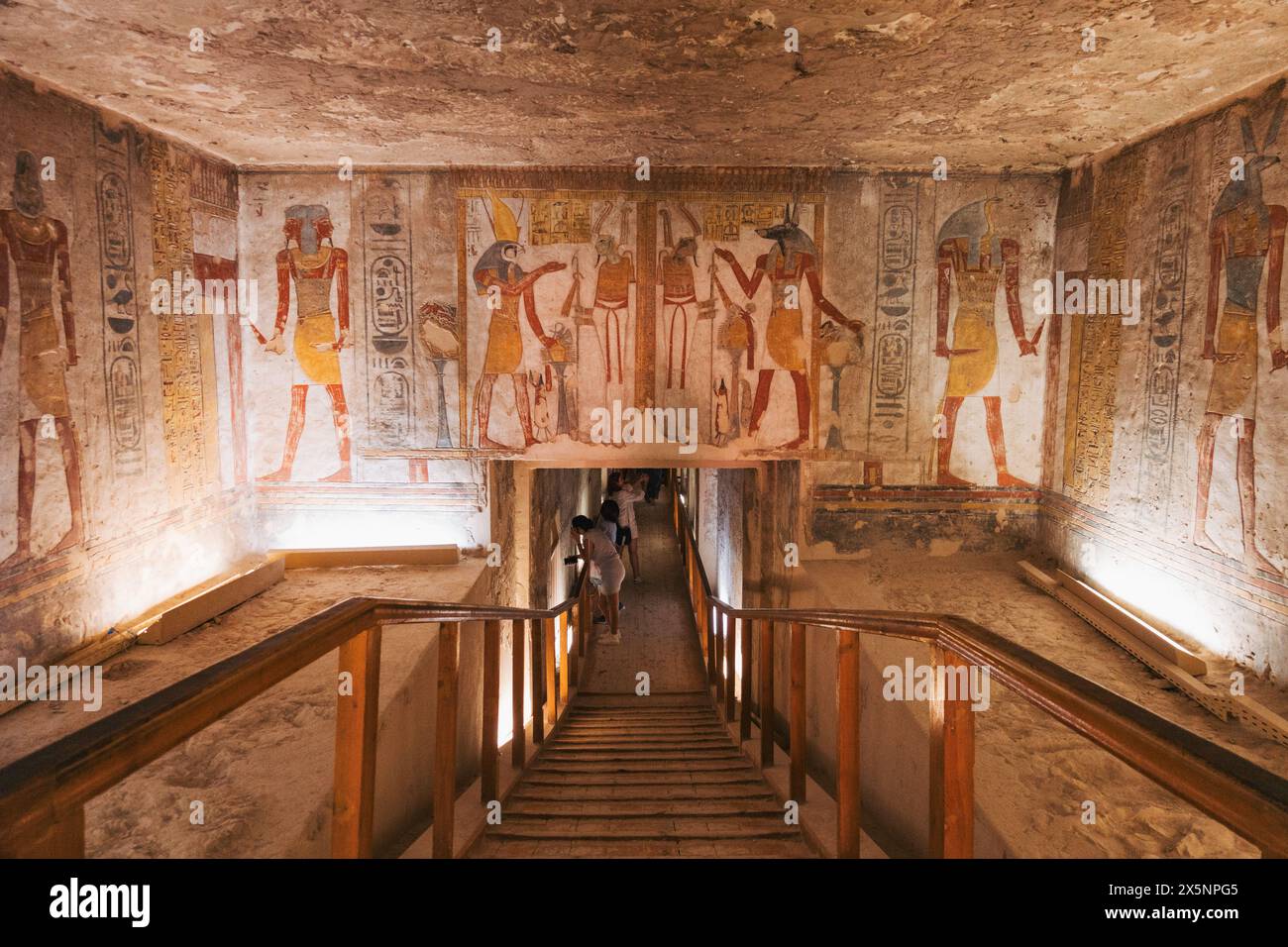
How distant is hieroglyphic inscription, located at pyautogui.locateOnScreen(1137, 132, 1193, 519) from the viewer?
442 centimetres

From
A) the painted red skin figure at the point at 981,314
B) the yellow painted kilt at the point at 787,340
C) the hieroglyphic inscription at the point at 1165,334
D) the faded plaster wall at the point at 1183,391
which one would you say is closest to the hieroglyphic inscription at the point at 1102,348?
the faded plaster wall at the point at 1183,391

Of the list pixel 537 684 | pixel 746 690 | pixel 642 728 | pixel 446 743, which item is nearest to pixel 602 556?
pixel 642 728

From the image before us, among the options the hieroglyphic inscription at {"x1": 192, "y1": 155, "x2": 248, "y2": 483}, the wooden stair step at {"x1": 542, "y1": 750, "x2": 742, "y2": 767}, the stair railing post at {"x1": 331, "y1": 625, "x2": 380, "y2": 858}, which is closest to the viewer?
the stair railing post at {"x1": 331, "y1": 625, "x2": 380, "y2": 858}

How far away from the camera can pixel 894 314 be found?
583 cm

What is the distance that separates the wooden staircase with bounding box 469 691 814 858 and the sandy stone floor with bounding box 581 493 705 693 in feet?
7.73

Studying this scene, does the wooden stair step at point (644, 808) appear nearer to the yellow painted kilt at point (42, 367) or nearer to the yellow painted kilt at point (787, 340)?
the yellow painted kilt at point (42, 367)

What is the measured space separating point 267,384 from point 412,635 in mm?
2663

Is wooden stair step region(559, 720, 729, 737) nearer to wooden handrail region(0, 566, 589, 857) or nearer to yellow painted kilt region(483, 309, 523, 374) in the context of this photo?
yellow painted kilt region(483, 309, 523, 374)

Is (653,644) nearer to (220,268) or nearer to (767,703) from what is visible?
(767,703)

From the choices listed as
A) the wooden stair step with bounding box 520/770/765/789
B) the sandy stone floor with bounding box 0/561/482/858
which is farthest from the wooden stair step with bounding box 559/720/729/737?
the sandy stone floor with bounding box 0/561/482/858

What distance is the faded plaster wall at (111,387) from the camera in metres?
3.74

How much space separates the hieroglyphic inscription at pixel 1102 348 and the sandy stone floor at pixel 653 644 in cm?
444

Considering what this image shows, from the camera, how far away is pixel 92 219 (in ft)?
13.8

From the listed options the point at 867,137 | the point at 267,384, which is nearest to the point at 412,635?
the point at 267,384
